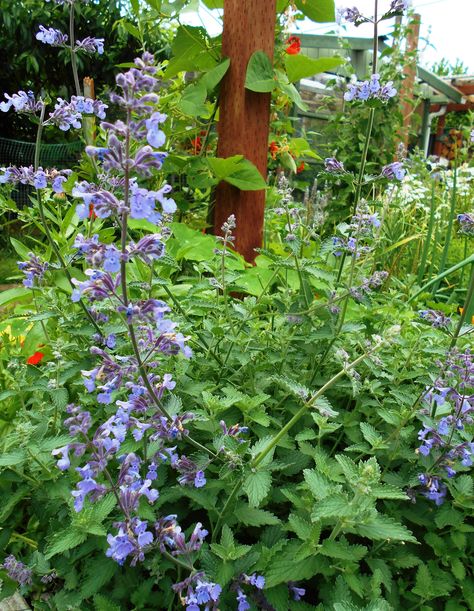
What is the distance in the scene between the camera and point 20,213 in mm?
1963

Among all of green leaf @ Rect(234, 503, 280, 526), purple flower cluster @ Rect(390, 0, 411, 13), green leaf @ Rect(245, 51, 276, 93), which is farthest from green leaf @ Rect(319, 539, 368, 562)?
green leaf @ Rect(245, 51, 276, 93)

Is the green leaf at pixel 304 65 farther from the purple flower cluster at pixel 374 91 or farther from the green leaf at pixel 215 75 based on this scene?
the purple flower cluster at pixel 374 91

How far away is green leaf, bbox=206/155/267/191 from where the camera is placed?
289cm

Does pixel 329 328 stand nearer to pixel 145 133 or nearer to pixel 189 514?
pixel 189 514

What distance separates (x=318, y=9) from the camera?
323cm

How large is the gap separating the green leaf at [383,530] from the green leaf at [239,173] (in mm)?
2059

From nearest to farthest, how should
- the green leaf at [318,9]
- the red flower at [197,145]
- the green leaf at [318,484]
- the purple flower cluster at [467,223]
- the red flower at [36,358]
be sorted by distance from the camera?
the green leaf at [318,484]
the purple flower cluster at [467,223]
the red flower at [36,358]
the green leaf at [318,9]
the red flower at [197,145]

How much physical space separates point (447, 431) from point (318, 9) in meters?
2.71

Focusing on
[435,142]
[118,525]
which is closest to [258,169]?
[118,525]

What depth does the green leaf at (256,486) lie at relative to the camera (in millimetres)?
1127

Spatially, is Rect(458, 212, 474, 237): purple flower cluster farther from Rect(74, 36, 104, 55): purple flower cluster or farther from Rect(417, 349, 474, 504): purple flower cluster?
Rect(74, 36, 104, 55): purple flower cluster

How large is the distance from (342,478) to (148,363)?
58 cm

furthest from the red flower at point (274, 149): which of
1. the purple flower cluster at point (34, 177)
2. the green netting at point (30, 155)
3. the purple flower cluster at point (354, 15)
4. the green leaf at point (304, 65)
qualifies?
the green netting at point (30, 155)

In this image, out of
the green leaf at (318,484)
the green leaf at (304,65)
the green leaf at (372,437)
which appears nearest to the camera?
the green leaf at (318,484)
